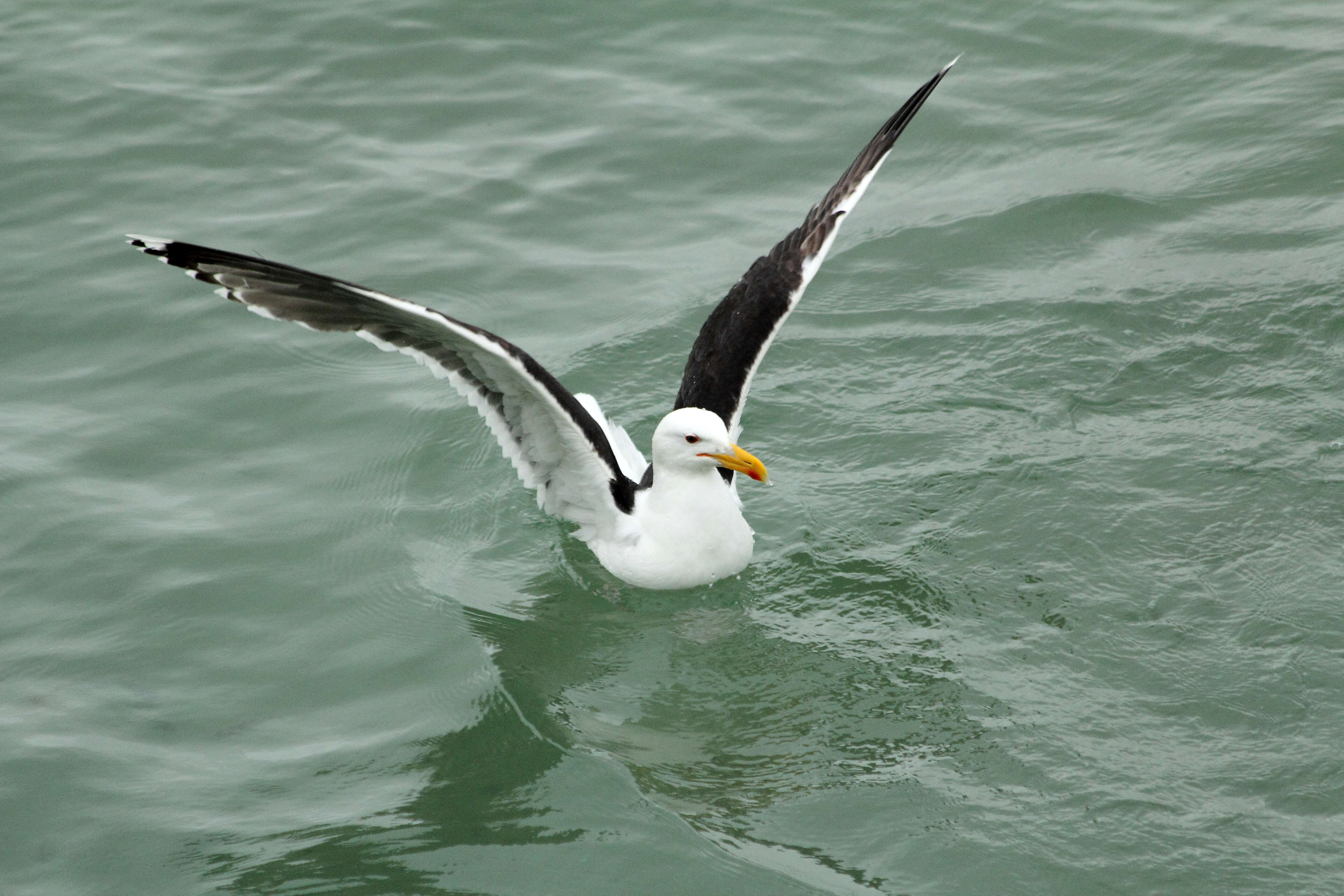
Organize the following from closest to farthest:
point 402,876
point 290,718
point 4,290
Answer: point 402,876
point 290,718
point 4,290

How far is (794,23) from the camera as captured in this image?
13141 millimetres

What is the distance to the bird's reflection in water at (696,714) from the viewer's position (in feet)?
18.7

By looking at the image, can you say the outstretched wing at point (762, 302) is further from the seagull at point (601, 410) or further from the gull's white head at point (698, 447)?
the gull's white head at point (698, 447)

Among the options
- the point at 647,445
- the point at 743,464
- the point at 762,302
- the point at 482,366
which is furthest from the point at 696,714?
the point at 647,445

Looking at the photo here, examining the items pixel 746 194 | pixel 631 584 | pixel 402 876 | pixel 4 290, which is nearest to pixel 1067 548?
pixel 631 584

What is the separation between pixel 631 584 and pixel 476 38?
23.2 ft

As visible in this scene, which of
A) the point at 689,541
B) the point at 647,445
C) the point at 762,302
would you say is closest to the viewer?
the point at 689,541

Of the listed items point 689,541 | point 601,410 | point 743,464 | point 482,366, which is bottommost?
point 689,541

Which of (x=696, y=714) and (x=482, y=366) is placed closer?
(x=696, y=714)

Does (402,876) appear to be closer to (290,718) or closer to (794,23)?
(290,718)

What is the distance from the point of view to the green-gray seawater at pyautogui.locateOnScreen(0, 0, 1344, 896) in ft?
18.9

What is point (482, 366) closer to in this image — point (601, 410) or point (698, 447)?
point (698, 447)

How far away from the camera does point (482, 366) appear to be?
6734 mm

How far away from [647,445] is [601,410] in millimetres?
360
